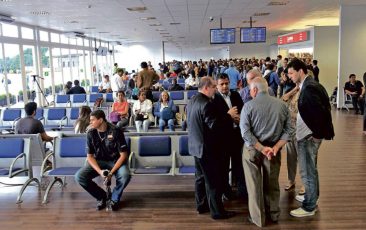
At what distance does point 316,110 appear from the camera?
13.1 feet

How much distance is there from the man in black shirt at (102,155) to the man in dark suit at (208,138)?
105 cm

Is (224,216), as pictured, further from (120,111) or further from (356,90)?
(356,90)

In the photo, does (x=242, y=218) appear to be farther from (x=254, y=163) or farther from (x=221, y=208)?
(x=254, y=163)

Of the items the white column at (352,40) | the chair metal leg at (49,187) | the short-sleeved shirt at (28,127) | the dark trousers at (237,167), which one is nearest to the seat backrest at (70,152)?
the chair metal leg at (49,187)

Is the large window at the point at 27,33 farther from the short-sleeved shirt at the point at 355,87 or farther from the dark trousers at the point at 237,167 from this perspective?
the dark trousers at the point at 237,167

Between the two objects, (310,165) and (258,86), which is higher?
(258,86)

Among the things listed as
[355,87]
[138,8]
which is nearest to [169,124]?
[138,8]

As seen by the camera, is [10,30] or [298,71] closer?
[298,71]

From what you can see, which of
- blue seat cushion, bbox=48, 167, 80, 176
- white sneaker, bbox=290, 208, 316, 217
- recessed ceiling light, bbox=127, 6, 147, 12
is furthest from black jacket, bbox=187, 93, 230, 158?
recessed ceiling light, bbox=127, 6, 147, 12

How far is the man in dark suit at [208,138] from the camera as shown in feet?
13.4

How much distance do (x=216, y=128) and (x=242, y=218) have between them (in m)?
1.11

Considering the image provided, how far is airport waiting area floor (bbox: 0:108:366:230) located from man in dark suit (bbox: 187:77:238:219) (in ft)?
1.12

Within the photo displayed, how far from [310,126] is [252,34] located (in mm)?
11707

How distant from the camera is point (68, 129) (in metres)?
8.51
